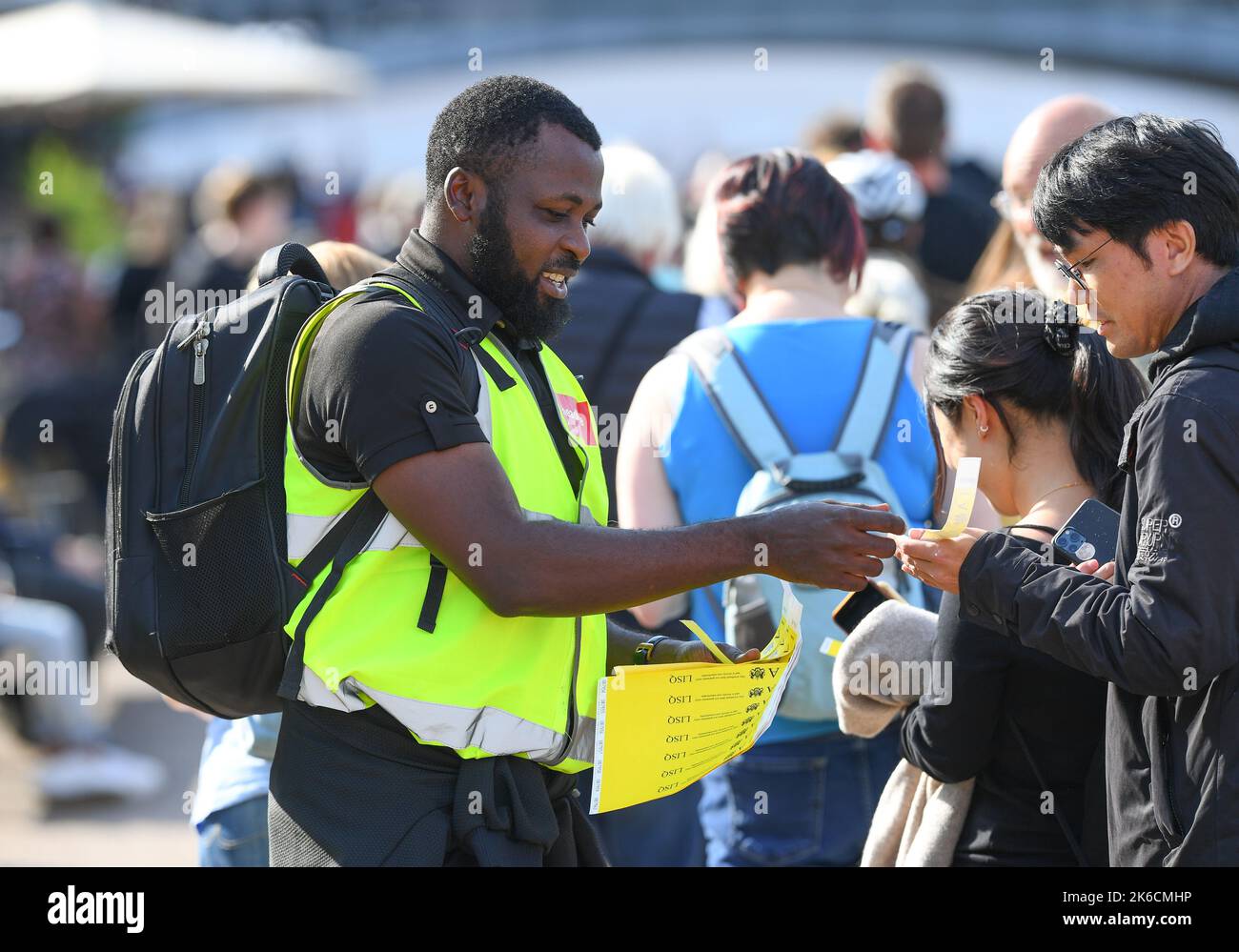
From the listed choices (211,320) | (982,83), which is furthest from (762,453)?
(982,83)

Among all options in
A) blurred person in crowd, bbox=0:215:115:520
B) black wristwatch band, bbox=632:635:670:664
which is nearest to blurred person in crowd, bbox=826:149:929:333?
black wristwatch band, bbox=632:635:670:664

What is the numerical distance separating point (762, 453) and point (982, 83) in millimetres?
17975

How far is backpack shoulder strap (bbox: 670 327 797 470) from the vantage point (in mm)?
3363

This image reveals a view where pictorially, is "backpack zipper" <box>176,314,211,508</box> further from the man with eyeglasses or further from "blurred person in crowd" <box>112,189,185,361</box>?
"blurred person in crowd" <box>112,189,185,361</box>

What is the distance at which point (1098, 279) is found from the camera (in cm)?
238

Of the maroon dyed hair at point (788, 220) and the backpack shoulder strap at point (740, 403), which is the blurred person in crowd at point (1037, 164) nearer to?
the maroon dyed hair at point (788, 220)

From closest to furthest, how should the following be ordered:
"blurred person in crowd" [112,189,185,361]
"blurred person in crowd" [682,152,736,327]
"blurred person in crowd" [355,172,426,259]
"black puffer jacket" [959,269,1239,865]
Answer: "black puffer jacket" [959,269,1239,865] < "blurred person in crowd" [682,152,736,327] < "blurred person in crowd" [355,172,426,259] < "blurred person in crowd" [112,189,185,361]

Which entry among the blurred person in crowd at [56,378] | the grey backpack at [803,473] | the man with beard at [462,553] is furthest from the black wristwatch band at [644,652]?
the blurred person in crowd at [56,378]

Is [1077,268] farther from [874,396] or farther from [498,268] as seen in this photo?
[874,396]

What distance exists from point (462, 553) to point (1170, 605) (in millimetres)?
985

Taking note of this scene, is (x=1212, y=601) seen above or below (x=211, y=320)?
below

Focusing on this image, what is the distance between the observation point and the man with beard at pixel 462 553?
2213mm

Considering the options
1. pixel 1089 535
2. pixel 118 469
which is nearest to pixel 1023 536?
pixel 1089 535
